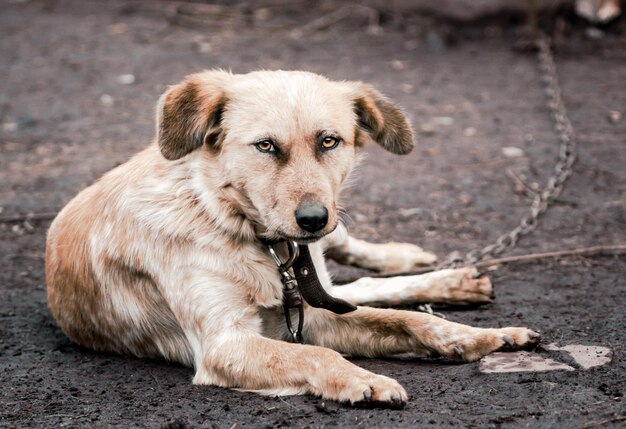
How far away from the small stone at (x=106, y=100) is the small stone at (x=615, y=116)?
4941 mm

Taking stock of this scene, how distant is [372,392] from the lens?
3498mm

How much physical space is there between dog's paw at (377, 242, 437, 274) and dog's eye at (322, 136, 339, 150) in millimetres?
1561

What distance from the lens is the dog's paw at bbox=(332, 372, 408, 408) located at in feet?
11.4

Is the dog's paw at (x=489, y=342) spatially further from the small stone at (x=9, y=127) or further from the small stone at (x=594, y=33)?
the small stone at (x=594, y=33)

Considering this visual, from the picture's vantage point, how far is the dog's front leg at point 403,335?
13.0 ft

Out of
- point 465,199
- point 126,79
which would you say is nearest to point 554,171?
point 465,199

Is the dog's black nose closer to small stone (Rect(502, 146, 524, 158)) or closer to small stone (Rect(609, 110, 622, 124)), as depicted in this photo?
small stone (Rect(502, 146, 524, 158))

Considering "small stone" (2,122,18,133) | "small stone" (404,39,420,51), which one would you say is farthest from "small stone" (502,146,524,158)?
"small stone" (2,122,18,133)

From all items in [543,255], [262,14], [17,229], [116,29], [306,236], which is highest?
[306,236]

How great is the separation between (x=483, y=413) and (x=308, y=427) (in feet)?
2.17

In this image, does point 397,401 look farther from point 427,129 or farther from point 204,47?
point 204,47

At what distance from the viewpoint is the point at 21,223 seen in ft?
21.2

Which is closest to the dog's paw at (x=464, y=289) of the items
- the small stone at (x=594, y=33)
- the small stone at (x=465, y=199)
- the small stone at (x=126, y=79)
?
the small stone at (x=465, y=199)

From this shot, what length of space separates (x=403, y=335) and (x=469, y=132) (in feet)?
14.2
